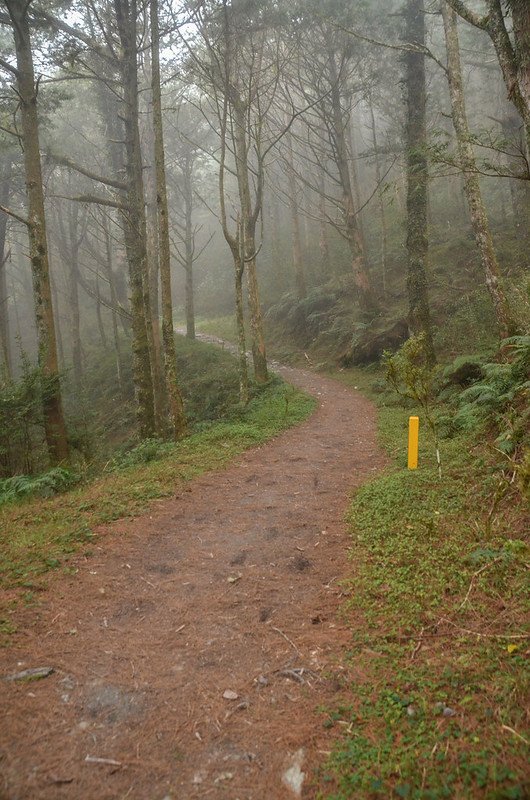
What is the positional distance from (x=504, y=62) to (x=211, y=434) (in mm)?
7748

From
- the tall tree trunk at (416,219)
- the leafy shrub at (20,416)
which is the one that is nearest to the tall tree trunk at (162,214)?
the leafy shrub at (20,416)

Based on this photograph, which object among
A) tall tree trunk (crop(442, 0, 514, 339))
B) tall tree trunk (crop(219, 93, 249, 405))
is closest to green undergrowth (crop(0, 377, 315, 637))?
tall tree trunk (crop(219, 93, 249, 405))

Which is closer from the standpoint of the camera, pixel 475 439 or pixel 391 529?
pixel 391 529

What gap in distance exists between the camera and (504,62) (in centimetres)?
474

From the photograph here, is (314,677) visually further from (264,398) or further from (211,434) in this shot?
(264,398)

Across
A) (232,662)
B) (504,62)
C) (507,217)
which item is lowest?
(232,662)

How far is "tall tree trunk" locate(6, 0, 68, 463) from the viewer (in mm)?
9680

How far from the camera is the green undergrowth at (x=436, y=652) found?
2457 millimetres

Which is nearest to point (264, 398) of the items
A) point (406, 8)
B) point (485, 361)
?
point (485, 361)

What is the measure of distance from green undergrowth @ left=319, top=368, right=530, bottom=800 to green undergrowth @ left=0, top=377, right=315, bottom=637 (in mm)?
2886

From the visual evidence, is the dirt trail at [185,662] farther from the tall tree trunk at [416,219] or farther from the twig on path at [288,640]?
the tall tree trunk at [416,219]

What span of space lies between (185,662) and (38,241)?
907 cm

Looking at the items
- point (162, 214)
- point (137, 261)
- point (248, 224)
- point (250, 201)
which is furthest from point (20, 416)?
point (250, 201)

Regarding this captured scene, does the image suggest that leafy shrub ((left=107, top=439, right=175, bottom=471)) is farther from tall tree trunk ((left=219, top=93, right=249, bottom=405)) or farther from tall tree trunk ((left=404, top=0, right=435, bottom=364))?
tall tree trunk ((left=404, top=0, right=435, bottom=364))
